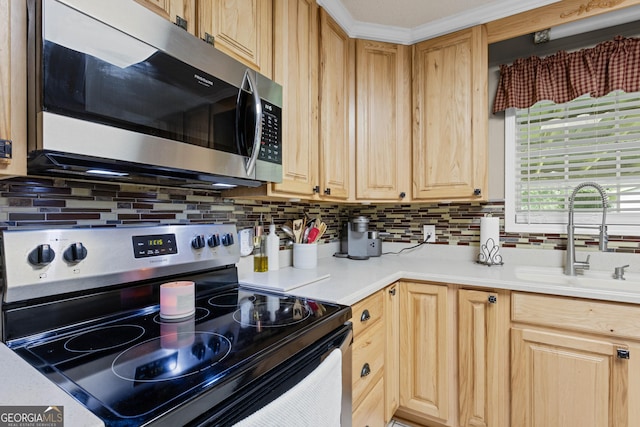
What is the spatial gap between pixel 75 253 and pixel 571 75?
2448 mm

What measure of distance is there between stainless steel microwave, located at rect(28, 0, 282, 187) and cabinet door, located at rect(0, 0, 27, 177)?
0.6 inches

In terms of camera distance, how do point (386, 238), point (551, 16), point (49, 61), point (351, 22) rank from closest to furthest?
point (49, 61) → point (551, 16) → point (351, 22) → point (386, 238)

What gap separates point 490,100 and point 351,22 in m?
1.04

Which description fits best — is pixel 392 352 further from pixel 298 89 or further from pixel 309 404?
pixel 298 89

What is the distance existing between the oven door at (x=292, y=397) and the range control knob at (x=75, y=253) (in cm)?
60

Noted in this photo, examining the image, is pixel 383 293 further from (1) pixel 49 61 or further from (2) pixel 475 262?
(1) pixel 49 61

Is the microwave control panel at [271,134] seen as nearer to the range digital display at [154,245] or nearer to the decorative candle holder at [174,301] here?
the range digital display at [154,245]

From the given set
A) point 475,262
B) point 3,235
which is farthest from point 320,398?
point 475,262

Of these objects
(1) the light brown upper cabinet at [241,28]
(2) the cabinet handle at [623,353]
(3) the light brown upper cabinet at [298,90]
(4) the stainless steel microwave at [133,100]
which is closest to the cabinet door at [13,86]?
(4) the stainless steel microwave at [133,100]

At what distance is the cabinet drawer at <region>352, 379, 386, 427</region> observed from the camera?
4.33ft

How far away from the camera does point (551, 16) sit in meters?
1.72

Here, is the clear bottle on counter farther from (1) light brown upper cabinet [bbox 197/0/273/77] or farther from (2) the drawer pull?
(1) light brown upper cabinet [bbox 197/0/273/77]

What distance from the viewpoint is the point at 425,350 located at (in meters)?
1.70

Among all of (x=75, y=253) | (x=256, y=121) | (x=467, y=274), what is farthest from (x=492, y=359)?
(x=75, y=253)
